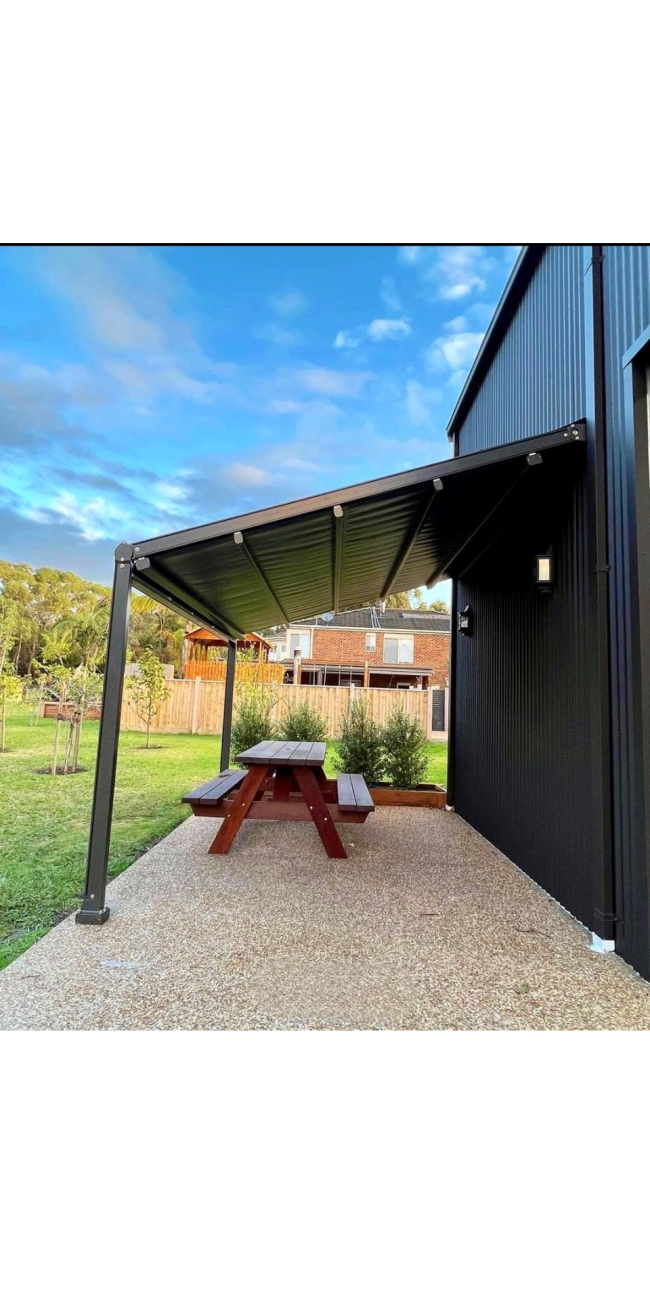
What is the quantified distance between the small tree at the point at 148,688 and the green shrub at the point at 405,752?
19.7 feet

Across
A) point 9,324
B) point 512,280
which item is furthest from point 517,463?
point 9,324

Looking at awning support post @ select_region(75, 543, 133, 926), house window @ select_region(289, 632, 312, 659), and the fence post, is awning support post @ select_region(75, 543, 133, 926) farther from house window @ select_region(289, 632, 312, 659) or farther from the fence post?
house window @ select_region(289, 632, 312, 659)

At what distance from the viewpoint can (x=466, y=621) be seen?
6574 millimetres

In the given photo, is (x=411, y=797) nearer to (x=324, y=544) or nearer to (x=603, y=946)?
(x=324, y=544)

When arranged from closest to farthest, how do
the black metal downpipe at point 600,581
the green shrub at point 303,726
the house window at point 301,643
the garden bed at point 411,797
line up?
the black metal downpipe at point 600,581, the garden bed at point 411,797, the green shrub at point 303,726, the house window at point 301,643

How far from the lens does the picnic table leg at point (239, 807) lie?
15.0 ft

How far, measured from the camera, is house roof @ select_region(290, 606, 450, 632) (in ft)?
72.2

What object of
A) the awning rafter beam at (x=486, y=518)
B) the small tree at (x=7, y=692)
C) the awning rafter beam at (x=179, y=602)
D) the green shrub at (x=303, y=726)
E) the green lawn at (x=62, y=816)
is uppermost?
the awning rafter beam at (x=486, y=518)

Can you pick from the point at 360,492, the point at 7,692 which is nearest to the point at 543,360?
the point at 360,492

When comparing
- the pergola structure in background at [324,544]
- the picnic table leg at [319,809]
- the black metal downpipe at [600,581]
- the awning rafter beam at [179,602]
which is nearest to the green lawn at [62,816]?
the pergola structure in background at [324,544]

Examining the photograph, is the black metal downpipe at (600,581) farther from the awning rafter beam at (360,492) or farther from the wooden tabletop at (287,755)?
the wooden tabletop at (287,755)

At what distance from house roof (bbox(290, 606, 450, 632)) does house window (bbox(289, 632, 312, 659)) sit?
0.35m

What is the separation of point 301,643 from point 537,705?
18215 mm
